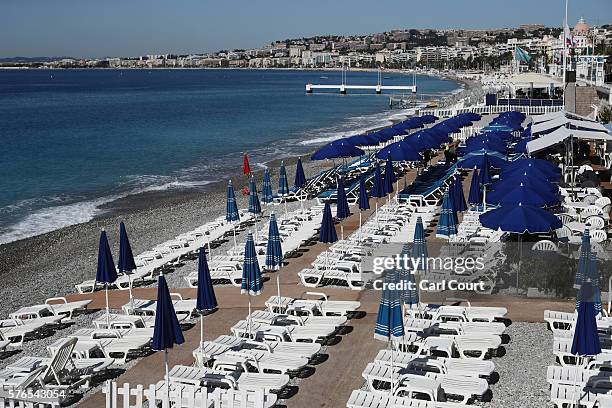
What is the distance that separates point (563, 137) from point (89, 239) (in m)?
13.2

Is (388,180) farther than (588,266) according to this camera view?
Yes

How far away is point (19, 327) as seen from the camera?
10617mm

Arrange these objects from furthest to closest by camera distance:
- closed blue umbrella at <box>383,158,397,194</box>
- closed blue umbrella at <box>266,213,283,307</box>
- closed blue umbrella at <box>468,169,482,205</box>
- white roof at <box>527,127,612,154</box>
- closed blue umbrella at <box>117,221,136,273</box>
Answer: white roof at <box>527,127,612,154</box> → closed blue umbrella at <box>383,158,397,194</box> → closed blue umbrella at <box>468,169,482,205</box> → closed blue umbrella at <box>266,213,283,307</box> → closed blue umbrella at <box>117,221,136,273</box>

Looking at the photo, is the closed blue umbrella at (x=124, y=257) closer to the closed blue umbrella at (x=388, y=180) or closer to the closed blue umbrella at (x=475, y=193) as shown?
the closed blue umbrella at (x=388, y=180)

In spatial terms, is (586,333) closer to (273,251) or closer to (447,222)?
(447,222)

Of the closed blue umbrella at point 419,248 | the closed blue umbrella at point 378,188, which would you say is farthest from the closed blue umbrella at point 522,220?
the closed blue umbrella at point 378,188

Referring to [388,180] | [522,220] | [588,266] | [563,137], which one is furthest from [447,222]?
[563,137]

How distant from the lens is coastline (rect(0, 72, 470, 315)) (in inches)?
601

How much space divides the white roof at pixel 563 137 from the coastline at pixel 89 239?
363 inches

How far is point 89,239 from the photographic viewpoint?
20.4m

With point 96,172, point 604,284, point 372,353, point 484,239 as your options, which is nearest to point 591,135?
point 484,239

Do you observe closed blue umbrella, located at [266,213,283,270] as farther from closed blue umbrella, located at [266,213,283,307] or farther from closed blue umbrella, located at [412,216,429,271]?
closed blue umbrella, located at [412,216,429,271]

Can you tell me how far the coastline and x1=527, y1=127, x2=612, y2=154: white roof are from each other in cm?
922

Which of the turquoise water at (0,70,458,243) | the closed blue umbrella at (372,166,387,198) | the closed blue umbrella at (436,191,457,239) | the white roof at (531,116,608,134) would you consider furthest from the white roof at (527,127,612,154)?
the turquoise water at (0,70,458,243)
